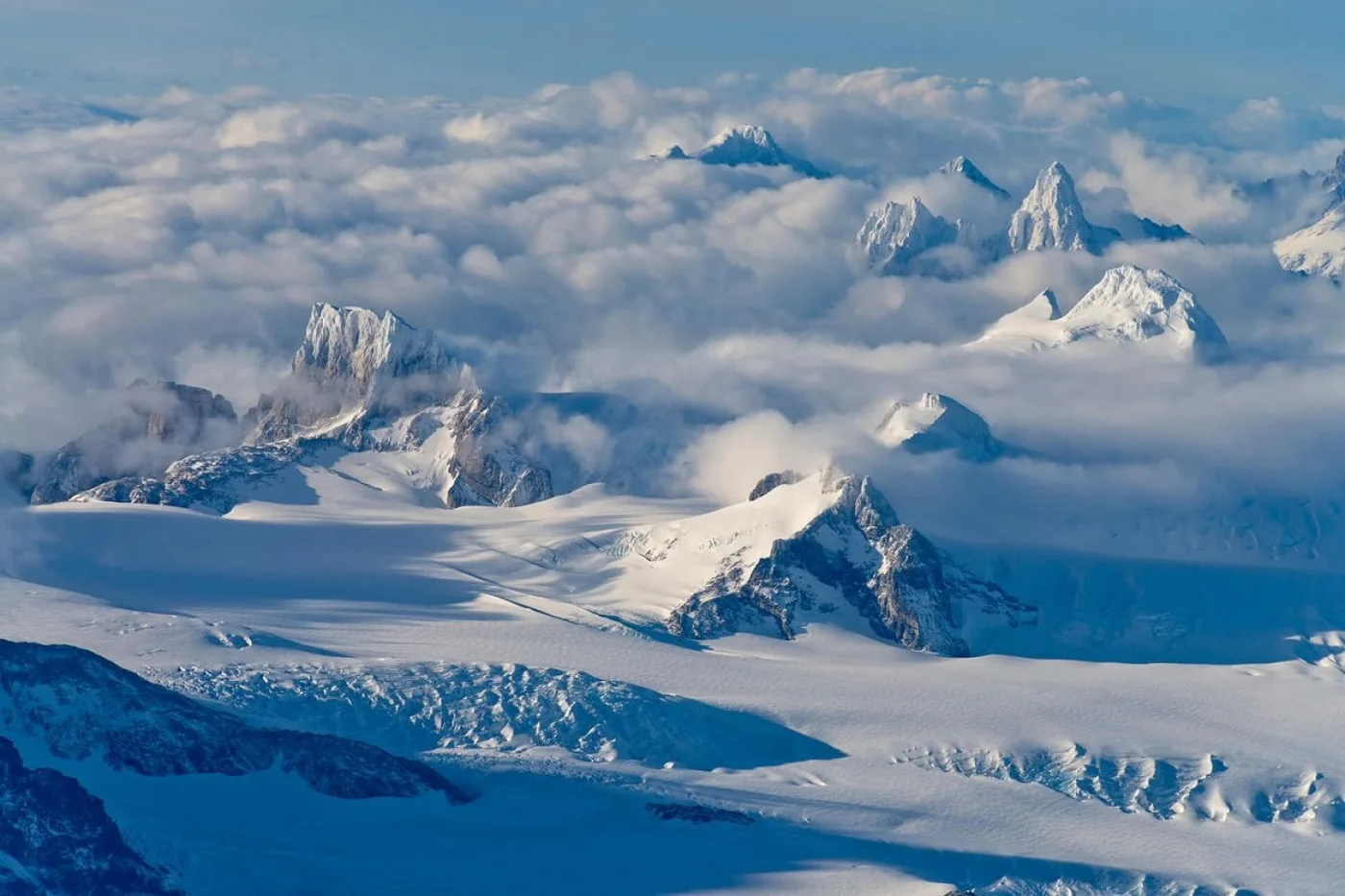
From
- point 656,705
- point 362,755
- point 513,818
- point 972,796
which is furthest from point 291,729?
point 972,796

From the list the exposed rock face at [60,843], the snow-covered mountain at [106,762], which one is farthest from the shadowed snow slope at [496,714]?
the exposed rock face at [60,843]

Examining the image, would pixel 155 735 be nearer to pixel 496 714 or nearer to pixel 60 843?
pixel 60 843

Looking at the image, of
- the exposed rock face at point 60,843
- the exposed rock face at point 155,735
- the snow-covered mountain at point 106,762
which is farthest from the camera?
the exposed rock face at point 155,735

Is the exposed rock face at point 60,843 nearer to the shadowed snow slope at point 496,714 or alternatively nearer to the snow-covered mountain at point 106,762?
the snow-covered mountain at point 106,762

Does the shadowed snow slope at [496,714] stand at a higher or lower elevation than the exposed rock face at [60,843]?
lower

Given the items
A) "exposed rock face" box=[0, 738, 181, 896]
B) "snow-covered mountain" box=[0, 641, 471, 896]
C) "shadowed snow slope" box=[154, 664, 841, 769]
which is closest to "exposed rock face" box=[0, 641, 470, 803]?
"snow-covered mountain" box=[0, 641, 471, 896]
